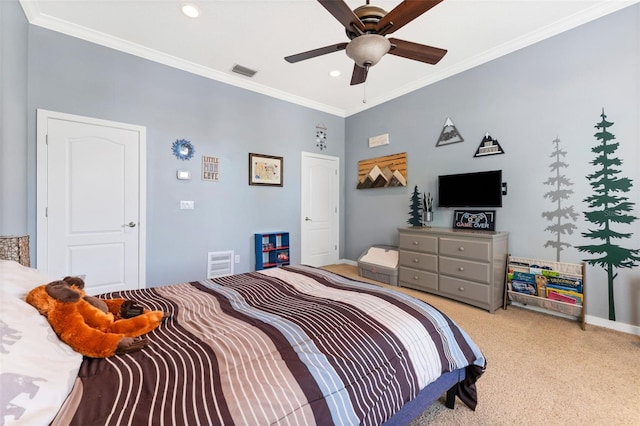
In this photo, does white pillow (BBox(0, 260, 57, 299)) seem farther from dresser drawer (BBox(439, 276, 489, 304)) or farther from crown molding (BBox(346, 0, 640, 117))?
crown molding (BBox(346, 0, 640, 117))

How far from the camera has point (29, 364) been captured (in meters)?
Answer: 0.70

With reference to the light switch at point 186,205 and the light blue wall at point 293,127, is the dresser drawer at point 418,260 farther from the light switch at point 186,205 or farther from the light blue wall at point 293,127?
the light switch at point 186,205

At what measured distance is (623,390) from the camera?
1673mm

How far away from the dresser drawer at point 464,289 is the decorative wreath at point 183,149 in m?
3.58

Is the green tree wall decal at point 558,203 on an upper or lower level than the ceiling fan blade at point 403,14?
lower

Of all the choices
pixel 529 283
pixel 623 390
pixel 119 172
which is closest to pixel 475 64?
pixel 529 283

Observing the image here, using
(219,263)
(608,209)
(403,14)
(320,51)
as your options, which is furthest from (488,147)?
(219,263)

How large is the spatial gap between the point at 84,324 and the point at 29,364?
283mm

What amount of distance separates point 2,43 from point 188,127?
1628mm

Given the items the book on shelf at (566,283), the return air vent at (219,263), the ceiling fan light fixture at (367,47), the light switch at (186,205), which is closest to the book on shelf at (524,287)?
the book on shelf at (566,283)

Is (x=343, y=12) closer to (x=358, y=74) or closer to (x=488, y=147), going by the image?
(x=358, y=74)

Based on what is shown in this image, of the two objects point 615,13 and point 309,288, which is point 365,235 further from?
point 615,13

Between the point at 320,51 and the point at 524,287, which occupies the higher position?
the point at 320,51

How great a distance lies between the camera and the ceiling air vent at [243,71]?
11.6 feet
